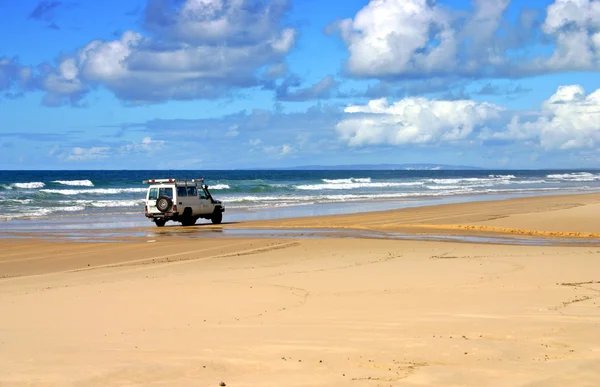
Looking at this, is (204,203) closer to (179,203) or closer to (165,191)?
(179,203)

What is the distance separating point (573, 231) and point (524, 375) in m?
19.2

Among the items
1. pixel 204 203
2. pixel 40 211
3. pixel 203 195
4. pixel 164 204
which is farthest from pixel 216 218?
pixel 40 211

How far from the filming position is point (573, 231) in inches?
942

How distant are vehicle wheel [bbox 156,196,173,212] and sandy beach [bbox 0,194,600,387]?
35.8 ft

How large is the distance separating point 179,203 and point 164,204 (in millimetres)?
681

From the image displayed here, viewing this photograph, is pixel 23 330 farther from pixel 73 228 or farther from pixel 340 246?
pixel 73 228

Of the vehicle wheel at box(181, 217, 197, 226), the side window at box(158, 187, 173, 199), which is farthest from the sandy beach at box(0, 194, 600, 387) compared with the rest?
the vehicle wheel at box(181, 217, 197, 226)

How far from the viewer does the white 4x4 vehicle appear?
2911cm

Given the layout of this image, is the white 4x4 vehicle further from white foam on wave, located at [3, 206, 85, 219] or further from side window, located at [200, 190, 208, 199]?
white foam on wave, located at [3, 206, 85, 219]

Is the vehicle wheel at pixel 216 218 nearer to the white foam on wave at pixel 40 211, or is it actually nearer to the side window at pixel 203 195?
the side window at pixel 203 195

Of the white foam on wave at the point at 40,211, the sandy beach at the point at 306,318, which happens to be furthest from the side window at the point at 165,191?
the sandy beach at the point at 306,318

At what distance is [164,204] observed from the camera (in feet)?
95.3

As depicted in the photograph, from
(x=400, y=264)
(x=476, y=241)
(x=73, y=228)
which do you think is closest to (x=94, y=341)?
(x=400, y=264)

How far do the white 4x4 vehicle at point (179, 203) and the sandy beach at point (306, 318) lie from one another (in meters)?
11.0
